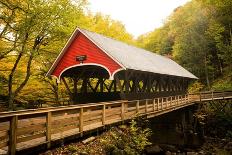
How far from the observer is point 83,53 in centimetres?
1798

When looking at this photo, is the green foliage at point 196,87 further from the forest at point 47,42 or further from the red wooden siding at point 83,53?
the red wooden siding at point 83,53

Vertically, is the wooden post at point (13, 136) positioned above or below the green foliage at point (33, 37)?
below

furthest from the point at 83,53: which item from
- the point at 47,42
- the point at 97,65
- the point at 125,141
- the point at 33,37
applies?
the point at 125,141

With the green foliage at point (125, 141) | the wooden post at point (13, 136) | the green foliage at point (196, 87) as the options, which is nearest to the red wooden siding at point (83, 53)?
the green foliage at point (125, 141)

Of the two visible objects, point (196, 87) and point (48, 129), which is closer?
point (48, 129)

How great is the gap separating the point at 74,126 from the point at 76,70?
34.9 feet

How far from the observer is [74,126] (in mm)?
10234

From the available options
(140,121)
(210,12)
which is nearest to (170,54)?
(210,12)

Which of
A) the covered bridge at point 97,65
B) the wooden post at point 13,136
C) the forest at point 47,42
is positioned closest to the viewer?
the wooden post at point 13,136

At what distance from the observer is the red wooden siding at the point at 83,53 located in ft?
54.1

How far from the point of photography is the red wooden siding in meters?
16.5

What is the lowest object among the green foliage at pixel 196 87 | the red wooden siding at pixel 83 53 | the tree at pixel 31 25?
the green foliage at pixel 196 87

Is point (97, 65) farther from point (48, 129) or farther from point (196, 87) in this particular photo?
point (196, 87)

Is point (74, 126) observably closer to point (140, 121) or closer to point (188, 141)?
point (140, 121)
